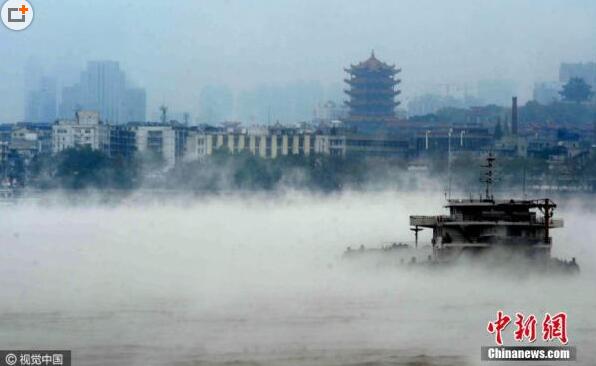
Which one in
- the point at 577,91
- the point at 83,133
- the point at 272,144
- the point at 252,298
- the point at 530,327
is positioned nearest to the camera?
the point at 530,327

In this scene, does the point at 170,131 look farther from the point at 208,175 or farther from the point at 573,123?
the point at 573,123

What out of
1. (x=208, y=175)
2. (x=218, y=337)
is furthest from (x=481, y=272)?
(x=208, y=175)

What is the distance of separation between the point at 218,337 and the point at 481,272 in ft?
23.4

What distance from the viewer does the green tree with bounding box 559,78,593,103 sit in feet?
171

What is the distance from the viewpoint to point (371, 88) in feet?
282

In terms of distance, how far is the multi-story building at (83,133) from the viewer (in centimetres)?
6738

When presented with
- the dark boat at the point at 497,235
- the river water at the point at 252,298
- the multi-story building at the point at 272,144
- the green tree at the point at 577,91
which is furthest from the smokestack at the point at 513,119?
the dark boat at the point at 497,235

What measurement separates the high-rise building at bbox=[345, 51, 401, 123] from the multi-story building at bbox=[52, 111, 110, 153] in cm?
1733

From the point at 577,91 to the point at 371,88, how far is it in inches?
1281

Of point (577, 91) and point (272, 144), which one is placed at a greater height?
point (577, 91)

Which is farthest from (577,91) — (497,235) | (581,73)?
(497,235)

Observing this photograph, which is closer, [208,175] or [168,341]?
[168,341]

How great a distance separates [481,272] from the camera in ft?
86.8

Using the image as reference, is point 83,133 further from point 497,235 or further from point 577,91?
point 497,235
